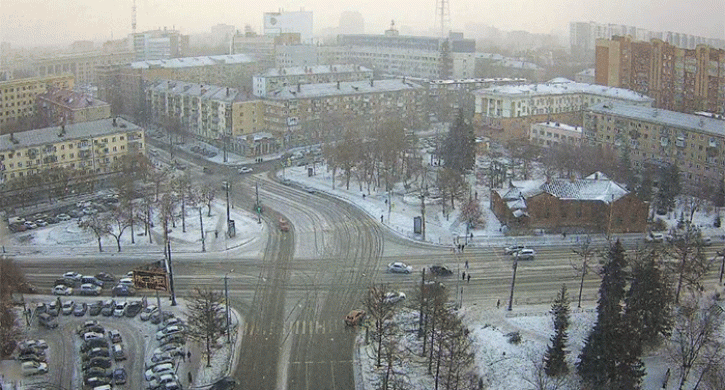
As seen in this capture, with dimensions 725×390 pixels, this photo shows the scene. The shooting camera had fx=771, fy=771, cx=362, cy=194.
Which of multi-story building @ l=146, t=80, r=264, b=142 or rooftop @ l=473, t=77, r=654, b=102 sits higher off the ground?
rooftop @ l=473, t=77, r=654, b=102

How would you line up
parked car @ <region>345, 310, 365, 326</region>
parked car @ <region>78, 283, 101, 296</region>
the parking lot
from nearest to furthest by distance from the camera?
the parking lot, parked car @ <region>345, 310, 365, 326</region>, parked car @ <region>78, 283, 101, 296</region>

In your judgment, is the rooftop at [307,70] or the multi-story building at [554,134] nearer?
the multi-story building at [554,134]

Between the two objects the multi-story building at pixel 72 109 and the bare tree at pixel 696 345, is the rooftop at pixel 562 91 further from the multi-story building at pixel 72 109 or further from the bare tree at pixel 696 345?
the bare tree at pixel 696 345

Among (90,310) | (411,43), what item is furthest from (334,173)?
(411,43)

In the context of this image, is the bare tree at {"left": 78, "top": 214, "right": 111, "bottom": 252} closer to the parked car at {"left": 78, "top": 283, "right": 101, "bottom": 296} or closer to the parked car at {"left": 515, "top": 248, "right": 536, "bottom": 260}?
the parked car at {"left": 78, "top": 283, "right": 101, "bottom": 296}

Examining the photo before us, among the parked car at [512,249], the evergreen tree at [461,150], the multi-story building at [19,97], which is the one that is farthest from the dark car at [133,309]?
the multi-story building at [19,97]

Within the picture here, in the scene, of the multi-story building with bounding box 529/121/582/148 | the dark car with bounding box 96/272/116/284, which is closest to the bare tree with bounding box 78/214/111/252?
the dark car with bounding box 96/272/116/284
